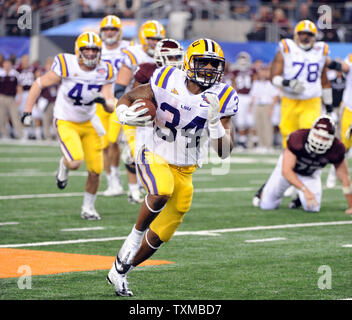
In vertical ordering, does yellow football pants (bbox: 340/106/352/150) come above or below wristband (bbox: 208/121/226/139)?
below

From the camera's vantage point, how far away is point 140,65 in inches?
345

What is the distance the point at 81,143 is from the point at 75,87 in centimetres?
55

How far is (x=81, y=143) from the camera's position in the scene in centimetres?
856

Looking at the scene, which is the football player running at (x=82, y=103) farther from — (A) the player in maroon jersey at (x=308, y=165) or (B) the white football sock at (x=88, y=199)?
(A) the player in maroon jersey at (x=308, y=165)

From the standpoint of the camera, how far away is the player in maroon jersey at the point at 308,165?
345 inches

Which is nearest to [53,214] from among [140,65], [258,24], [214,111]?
[140,65]

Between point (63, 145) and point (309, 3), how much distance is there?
12.7 m

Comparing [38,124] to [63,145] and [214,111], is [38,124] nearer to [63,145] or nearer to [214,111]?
[63,145]

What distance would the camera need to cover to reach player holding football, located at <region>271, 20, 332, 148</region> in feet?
32.9

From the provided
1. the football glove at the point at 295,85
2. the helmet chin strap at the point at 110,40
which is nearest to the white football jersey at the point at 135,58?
the helmet chin strap at the point at 110,40

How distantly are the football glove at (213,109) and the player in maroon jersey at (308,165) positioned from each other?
360cm

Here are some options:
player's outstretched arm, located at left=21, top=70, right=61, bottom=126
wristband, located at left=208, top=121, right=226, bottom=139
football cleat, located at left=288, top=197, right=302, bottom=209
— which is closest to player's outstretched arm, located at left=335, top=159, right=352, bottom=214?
football cleat, located at left=288, top=197, right=302, bottom=209

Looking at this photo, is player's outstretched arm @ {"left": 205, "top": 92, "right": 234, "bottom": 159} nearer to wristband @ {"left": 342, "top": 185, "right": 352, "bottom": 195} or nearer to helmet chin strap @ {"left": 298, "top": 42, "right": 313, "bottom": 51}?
wristband @ {"left": 342, "top": 185, "right": 352, "bottom": 195}

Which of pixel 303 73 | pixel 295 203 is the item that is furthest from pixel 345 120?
pixel 295 203
